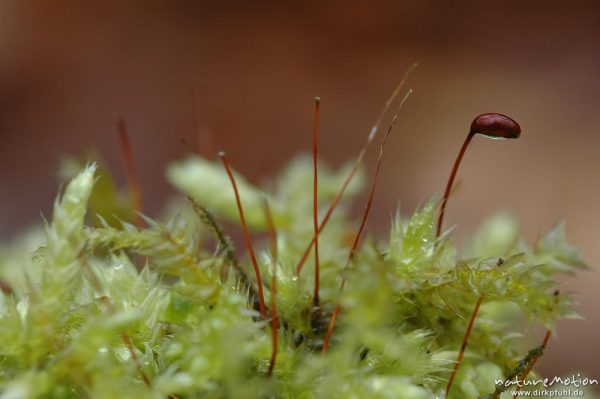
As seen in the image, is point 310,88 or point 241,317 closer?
point 241,317

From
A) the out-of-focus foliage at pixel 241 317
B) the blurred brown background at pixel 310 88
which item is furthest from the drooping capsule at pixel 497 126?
the blurred brown background at pixel 310 88

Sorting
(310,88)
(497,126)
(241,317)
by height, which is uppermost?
(497,126)

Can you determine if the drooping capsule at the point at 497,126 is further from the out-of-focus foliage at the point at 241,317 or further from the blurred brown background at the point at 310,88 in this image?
the blurred brown background at the point at 310,88

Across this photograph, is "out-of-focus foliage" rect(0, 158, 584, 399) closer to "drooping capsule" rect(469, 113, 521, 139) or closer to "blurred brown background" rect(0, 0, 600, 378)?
"drooping capsule" rect(469, 113, 521, 139)

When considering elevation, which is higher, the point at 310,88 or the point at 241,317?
the point at 241,317

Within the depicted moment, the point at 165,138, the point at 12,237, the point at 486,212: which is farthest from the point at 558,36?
the point at 12,237

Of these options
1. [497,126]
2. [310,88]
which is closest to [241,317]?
[497,126]

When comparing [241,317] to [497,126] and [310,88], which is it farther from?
[310,88]

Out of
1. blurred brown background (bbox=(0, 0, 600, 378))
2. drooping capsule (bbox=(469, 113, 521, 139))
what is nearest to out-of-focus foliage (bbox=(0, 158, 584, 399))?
drooping capsule (bbox=(469, 113, 521, 139))
